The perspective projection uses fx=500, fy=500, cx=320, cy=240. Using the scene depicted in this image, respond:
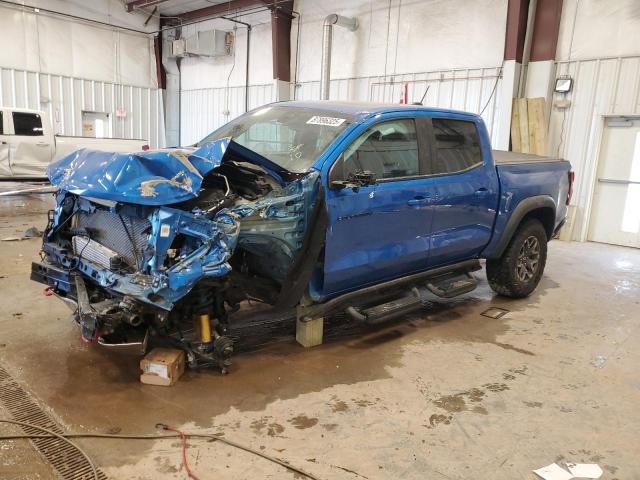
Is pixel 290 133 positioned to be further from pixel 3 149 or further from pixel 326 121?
pixel 3 149

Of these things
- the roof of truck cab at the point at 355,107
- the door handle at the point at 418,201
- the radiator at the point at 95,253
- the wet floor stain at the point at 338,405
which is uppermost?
the roof of truck cab at the point at 355,107

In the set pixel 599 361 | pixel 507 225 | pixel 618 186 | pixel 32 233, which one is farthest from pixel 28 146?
pixel 618 186

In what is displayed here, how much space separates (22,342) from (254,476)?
240 cm

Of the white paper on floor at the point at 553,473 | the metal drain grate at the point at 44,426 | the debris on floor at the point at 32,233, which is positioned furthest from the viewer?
the debris on floor at the point at 32,233

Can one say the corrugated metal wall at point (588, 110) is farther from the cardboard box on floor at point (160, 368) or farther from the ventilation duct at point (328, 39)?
the cardboard box on floor at point (160, 368)

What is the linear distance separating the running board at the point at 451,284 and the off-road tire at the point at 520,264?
664 mm

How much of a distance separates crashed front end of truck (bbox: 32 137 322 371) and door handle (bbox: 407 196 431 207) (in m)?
0.93

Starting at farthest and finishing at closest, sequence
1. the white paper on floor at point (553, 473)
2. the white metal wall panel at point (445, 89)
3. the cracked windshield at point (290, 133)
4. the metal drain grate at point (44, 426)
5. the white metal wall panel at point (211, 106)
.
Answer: the white metal wall panel at point (211, 106) → the white metal wall panel at point (445, 89) → the cracked windshield at point (290, 133) → the white paper on floor at point (553, 473) → the metal drain grate at point (44, 426)

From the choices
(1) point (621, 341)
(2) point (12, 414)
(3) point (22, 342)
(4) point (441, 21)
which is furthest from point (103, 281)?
(4) point (441, 21)

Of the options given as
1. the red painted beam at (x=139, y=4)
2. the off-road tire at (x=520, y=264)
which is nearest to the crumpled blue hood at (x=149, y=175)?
the off-road tire at (x=520, y=264)

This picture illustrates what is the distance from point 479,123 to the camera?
4742 mm

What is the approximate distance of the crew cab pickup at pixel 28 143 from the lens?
33.8ft

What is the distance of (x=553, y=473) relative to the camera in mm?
2564

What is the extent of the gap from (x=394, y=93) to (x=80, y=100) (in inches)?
374
